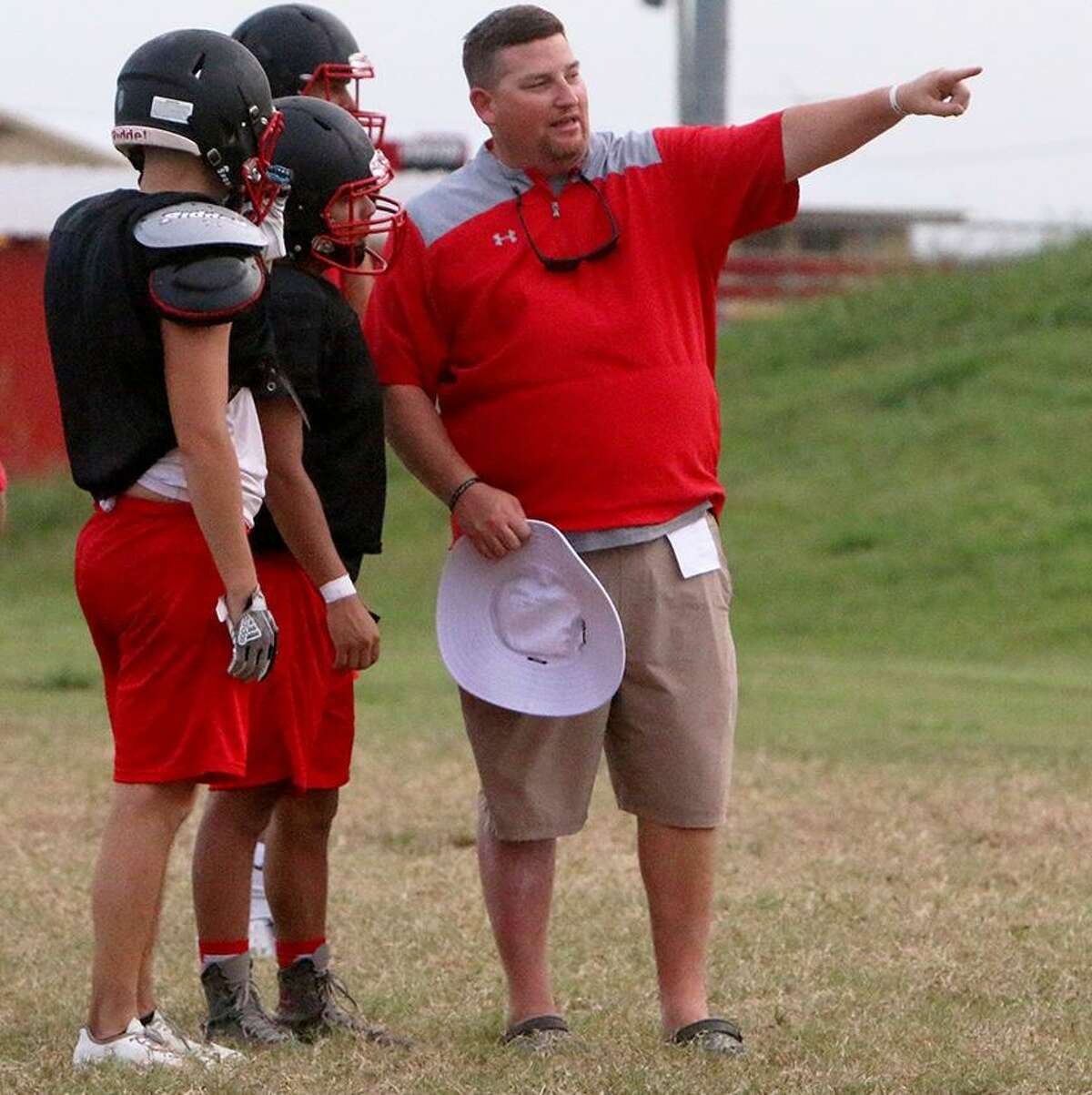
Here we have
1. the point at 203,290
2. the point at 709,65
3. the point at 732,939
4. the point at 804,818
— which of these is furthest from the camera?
the point at 709,65

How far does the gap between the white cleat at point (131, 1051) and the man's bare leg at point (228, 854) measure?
373 millimetres

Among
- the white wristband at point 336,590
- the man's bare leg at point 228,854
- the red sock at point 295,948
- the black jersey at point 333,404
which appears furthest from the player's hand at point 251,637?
the red sock at point 295,948

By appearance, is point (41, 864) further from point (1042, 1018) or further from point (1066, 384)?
point (1066, 384)

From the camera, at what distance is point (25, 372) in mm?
20984

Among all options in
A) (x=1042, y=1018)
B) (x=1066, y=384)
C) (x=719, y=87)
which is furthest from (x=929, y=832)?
(x=1066, y=384)

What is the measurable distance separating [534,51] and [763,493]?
12436 mm

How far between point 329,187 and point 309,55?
703 millimetres

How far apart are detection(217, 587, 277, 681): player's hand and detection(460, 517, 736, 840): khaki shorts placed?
67 cm

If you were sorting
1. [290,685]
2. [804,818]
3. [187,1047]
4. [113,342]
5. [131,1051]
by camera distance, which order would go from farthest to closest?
1. [804,818]
2. [290,685]
3. [187,1047]
4. [131,1051]
5. [113,342]

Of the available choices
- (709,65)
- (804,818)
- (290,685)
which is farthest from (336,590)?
(709,65)

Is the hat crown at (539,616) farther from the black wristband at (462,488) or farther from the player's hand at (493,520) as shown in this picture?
the black wristband at (462,488)

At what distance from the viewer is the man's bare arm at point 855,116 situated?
4.18m

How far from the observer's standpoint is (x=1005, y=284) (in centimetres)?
2077

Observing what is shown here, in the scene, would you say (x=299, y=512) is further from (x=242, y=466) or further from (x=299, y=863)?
(x=299, y=863)
